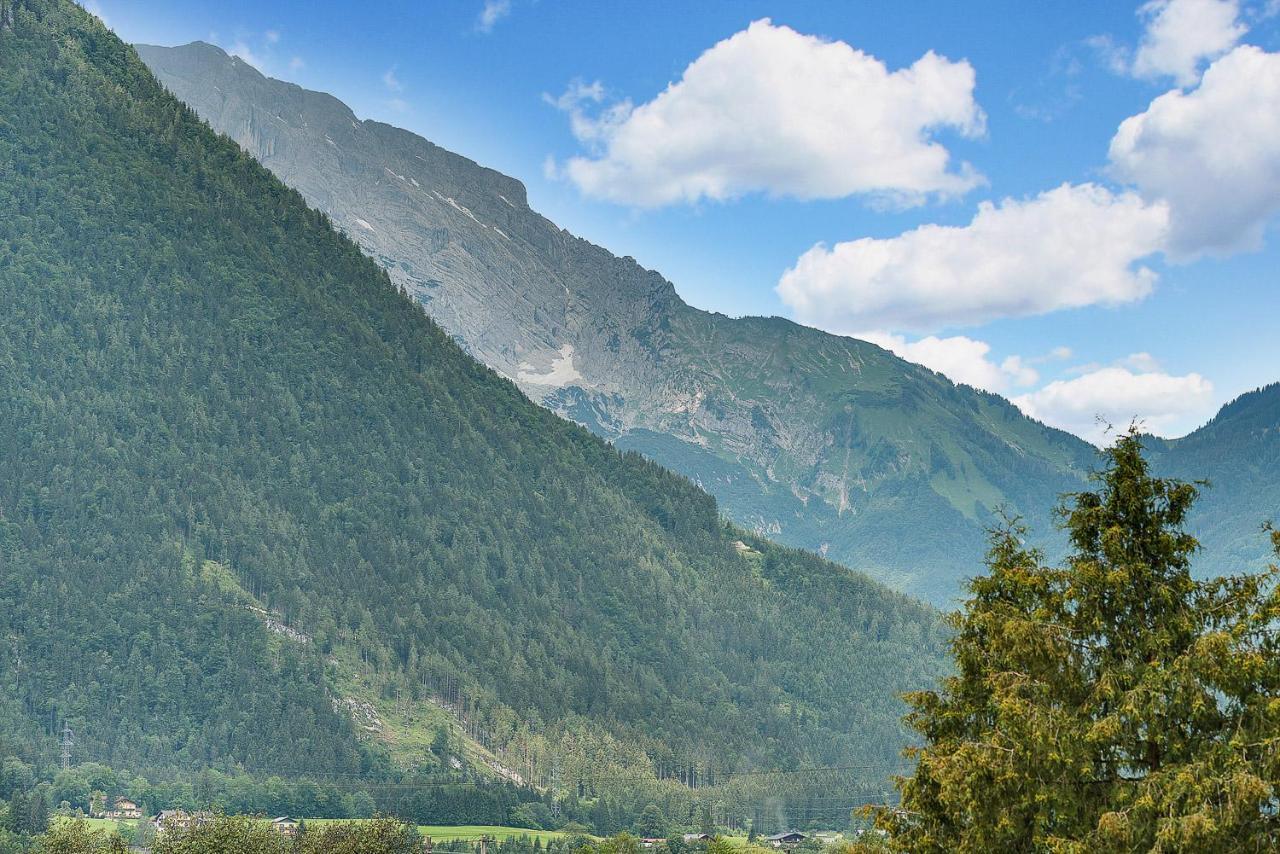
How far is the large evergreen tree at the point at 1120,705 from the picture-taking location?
31141 mm

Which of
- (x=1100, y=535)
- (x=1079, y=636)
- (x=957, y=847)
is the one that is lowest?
(x=957, y=847)

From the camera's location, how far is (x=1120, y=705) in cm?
3325

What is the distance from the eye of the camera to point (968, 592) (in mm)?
40719

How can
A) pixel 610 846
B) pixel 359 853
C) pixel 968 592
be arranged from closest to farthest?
pixel 968 592
pixel 359 853
pixel 610 846

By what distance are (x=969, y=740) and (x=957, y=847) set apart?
9.62ft

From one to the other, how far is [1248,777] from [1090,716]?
4.83 meters

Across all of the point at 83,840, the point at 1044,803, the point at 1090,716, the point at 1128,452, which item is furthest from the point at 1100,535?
the point at 83,840

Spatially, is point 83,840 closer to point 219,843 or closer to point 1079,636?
point 219,843

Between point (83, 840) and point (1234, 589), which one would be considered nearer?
point (1234, 589)

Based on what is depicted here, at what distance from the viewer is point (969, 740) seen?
118 ft

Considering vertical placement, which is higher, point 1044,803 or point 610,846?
point 1044,803

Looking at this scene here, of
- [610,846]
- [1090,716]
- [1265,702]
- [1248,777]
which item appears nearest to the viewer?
[1248,777]

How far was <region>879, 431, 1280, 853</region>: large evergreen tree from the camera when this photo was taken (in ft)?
102

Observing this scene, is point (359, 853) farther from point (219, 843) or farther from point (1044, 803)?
point (1044, 803)
